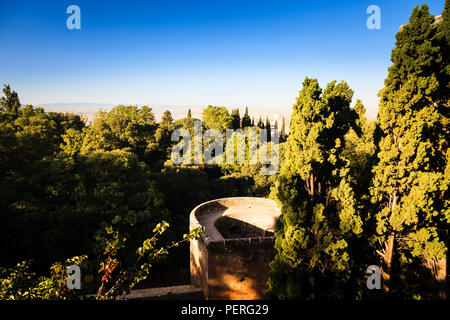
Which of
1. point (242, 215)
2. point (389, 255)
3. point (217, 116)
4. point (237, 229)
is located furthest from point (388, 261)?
point (217, 116)

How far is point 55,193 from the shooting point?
15086mm

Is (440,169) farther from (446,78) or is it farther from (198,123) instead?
(198,123)

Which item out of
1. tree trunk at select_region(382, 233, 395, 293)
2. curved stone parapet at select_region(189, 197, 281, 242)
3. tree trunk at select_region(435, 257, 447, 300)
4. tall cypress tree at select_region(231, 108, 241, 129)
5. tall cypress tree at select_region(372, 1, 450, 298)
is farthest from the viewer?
tall cypress tree at select_region(231, 108, 241, 129)

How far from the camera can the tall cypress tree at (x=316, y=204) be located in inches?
332

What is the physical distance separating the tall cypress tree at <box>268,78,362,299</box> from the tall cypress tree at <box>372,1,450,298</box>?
1.46 m

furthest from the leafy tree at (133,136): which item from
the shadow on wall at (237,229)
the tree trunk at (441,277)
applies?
the tree trunk at (441,277)

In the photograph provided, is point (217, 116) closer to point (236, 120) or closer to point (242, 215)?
point (236, 120)

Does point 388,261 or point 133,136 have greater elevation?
point 133,136

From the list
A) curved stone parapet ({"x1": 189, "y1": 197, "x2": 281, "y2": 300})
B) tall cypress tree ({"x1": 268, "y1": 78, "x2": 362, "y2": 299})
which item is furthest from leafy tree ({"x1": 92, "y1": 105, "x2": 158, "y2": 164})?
tall cypress tree ({"x1": 268, "y1": 78, "x2": 362, "y2": 299})

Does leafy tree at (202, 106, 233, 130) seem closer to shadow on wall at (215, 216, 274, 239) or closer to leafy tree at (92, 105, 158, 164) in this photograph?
leafy tree at (92, 105, 158, 164)

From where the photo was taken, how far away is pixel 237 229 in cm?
1762

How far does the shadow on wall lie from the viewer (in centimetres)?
1717

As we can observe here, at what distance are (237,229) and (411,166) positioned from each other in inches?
461
